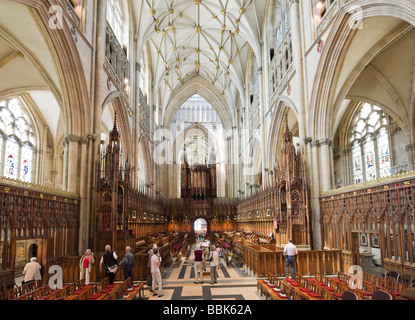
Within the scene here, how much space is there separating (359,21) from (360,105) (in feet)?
33.2

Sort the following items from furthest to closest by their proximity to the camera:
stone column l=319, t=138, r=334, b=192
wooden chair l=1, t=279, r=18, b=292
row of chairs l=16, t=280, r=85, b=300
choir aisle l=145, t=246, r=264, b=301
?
stone column l=319, t=138, r=334, b=192, choir aisle l=145, t=246, r=264, b=301, wooden chair l=1, t=279, r=18, b=292, row of chairs l=16, t=280, r=85, b=300

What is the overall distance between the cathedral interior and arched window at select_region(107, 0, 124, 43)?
156mm

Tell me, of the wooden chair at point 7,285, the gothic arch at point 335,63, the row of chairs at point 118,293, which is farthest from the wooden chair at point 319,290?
the gothic arch at point 335,63

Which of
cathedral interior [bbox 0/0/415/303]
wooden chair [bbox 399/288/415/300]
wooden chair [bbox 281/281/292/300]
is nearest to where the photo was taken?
wooden chair [bbox 399/288/415/300]

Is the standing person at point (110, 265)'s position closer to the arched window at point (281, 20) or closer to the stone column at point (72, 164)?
the stone column at point (72, 164)

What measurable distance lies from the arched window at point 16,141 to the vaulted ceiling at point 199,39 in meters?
9.73

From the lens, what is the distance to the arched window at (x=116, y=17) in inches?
712

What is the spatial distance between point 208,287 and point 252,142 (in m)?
21.5

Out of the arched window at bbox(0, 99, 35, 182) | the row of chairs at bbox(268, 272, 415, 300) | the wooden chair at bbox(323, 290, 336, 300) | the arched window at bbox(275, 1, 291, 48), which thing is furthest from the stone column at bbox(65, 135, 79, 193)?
the arched window at bbox(275, 1, 291, 48)

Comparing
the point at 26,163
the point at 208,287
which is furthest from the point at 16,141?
the point at 208,287

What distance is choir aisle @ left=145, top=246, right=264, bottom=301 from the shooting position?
25.8 feet

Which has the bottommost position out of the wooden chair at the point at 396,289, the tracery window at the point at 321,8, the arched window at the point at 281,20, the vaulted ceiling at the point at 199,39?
the wooden chair at the point at 396,289

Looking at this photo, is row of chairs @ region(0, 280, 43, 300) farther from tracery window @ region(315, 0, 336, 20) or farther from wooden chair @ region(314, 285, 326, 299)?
tracery window @ region(315, 0, 336, 20)

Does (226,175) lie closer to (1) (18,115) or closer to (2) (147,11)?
(2) (147,11)
